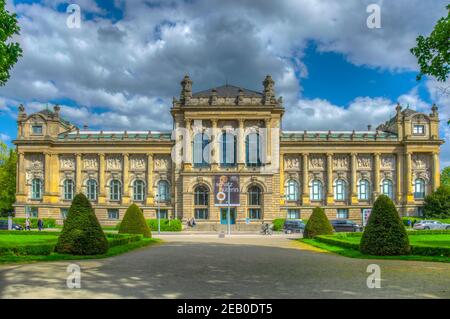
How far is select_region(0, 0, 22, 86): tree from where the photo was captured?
2027 centimetres

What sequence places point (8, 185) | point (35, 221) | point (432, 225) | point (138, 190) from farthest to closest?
point (8, 185), point (138, 190), point (35, 221), point (432, 225)

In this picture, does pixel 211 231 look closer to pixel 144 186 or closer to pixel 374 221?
pixel 144 186

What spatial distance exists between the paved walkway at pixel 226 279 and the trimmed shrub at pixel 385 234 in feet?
7.39

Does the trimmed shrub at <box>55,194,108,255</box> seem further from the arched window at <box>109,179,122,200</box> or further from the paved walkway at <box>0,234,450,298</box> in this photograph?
the arched window at <box>109,179,122,200</box>

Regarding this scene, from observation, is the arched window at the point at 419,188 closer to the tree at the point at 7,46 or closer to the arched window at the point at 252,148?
the arched window at the point at 252,148

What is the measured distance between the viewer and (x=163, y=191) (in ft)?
239

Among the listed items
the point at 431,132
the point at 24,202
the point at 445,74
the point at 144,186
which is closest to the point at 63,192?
the point at 24,202

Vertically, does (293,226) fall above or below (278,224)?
above

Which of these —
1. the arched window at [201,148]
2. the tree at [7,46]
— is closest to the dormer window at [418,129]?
the arched window at [201,148]

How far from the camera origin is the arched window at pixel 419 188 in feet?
235

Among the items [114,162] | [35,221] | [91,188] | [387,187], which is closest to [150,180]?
[114,162]

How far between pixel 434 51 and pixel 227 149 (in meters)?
48.5

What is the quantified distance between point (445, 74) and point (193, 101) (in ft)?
163

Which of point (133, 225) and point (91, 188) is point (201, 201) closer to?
point (91, 188)
